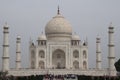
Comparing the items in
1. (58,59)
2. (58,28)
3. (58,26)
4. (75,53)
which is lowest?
(58,59)

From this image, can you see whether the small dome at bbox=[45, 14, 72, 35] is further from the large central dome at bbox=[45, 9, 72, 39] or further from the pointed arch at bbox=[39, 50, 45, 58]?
the pointed arch at bbox=[39, 50, 45, 58]

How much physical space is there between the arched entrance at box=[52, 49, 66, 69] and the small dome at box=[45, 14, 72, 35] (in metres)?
2.57

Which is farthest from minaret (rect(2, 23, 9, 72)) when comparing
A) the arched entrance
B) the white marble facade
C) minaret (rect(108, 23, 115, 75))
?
Result: minaret (rect(108, 23, 115, 75))

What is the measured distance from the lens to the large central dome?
2483 inches

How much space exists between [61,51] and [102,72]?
22.9 feet

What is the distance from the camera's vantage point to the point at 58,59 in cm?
6288

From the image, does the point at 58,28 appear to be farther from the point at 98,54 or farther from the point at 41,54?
the point at 98,54

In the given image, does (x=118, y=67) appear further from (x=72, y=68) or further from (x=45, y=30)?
(x=45, y=30)

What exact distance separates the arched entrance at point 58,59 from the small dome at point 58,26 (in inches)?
101

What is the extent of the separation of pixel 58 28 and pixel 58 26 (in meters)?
0.27

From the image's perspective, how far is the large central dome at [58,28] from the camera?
207 ft

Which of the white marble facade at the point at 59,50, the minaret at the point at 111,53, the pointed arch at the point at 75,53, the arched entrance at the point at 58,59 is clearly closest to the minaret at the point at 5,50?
the white marble facade at the point at 59,50

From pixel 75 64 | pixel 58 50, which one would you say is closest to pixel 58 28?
pixel 58 50

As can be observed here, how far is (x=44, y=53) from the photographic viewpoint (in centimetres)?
6159
